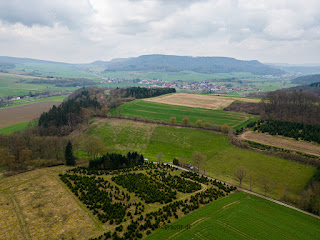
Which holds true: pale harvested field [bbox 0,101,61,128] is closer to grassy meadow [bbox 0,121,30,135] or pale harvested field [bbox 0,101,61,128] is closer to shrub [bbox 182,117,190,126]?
grassy meadow [bbox 0,121,30,135]

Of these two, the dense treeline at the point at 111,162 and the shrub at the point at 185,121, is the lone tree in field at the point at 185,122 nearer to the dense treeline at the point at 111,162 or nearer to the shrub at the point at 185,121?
the shrub at the point at 185,121

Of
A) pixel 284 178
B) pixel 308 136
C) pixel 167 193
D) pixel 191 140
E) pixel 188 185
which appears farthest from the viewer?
pixel 191 140

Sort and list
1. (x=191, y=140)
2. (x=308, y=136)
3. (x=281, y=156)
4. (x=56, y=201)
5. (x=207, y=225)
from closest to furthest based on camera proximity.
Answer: (x=207, y=225) < (x=56, y=201) < (x=281, y=156) < (x=308, y=136) < (x=191, y=140)

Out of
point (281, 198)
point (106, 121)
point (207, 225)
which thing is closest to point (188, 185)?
point (207, 225)

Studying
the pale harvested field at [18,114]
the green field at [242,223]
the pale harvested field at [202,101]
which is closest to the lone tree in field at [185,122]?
the pale harvested field at [202,101]

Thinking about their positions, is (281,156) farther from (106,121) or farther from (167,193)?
(106,121)

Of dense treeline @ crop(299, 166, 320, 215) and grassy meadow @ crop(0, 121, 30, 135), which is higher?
grassy meadow @ crop(0, 121, 30, 135)

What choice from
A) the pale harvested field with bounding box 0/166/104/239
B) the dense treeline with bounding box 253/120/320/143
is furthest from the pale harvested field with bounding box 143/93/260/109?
the pale harvested field with bounding box 0/166/104/239
